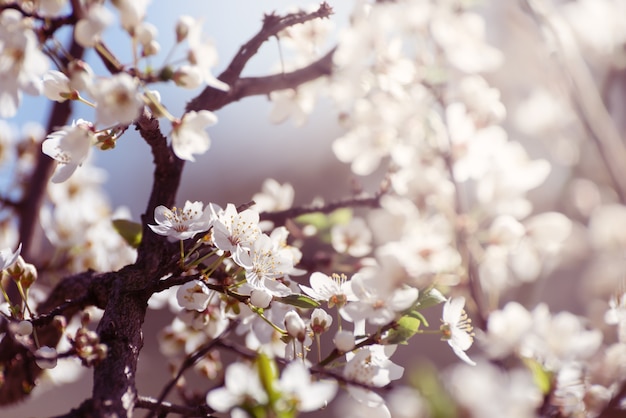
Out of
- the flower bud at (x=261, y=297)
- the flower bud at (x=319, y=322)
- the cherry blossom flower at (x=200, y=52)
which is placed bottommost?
the flower bud at (x=319, y=322)

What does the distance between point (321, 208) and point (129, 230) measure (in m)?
0.32

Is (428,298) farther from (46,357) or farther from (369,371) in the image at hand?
(46,357)

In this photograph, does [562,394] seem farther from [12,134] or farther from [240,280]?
[12,134]

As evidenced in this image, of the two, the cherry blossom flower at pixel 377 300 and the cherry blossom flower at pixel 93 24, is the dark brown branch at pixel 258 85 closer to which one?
the cherry blossom flower at pixel 93 24

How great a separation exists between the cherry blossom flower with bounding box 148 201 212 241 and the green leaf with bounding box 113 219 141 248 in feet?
0.51

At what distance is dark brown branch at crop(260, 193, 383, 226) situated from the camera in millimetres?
885

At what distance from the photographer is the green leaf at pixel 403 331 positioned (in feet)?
1.99

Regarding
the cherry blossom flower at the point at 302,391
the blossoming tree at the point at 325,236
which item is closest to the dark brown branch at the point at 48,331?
the blossoming tree at the point at 325,236

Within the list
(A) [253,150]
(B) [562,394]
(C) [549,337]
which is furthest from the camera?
(A) [253,150]

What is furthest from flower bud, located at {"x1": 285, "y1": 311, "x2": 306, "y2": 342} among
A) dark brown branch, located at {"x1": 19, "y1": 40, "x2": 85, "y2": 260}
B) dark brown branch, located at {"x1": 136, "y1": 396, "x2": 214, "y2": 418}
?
dark brown branch, located at {"x1": 19, "y1": 40, "x2": 85, "y2": 260}

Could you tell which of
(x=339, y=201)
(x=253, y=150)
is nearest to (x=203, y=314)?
(x=339, y=201)

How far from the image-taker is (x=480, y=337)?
0.74 m

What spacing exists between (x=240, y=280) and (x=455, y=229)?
42 cm

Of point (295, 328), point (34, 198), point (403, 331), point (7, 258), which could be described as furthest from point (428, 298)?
point (34, 198)
